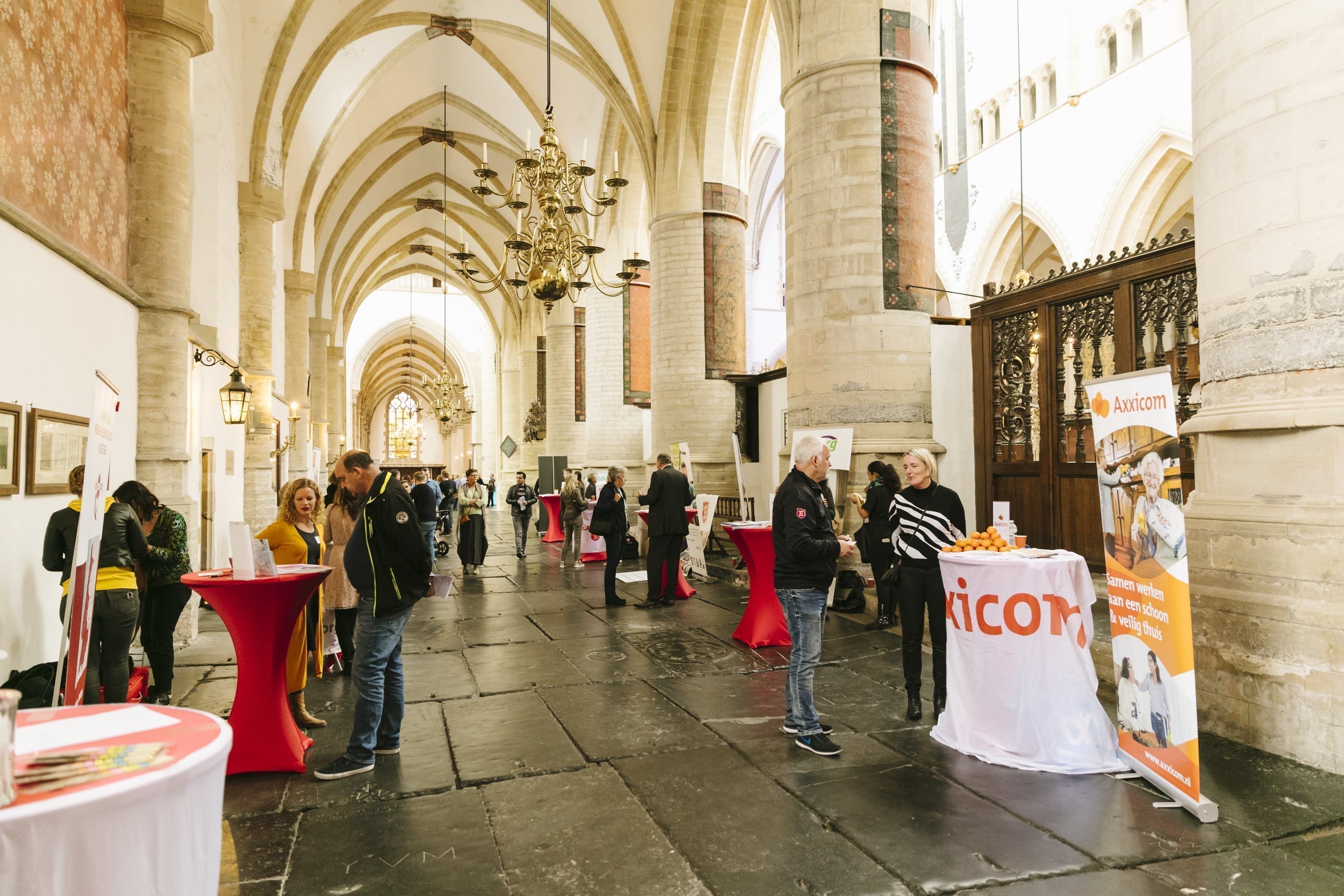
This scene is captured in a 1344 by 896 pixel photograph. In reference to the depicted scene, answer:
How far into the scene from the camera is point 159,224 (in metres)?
6.38

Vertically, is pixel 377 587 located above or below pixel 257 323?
below

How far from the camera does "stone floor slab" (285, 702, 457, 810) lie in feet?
10.6

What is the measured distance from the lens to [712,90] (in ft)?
40.0

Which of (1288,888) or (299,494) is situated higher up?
(299,494)

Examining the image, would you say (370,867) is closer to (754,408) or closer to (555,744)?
(555,744)

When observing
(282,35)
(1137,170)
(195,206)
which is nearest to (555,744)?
(195,206)

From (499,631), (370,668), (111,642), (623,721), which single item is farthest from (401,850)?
(499,631)

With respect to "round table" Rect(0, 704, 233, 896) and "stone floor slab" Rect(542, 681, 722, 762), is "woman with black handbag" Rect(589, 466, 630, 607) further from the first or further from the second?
"round table" Rect(0, 704, 233, 896)

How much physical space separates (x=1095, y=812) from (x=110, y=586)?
14.2 ft

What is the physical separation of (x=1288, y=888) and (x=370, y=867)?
2.78 m

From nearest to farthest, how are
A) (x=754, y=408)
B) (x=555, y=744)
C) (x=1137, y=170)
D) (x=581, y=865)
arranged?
(x=581, y=865), (x=555, y=744), (x=754, y=408), (x=1137, y=170)

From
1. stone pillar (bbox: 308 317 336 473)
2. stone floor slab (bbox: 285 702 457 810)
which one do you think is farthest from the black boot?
stone pillar (bbox: 308 317 336 473)

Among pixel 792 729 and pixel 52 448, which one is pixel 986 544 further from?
pixel 52 448

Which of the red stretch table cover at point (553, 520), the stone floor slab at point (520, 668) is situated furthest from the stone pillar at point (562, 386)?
the stone floor slab at point (520, 668)
